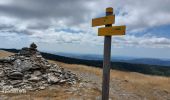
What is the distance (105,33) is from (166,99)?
1631 cm

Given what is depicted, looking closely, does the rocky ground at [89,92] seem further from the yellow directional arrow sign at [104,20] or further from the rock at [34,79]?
the yellow directional arrow sign at [104,20]

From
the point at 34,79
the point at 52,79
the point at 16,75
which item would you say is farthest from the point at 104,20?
the point at 16,75

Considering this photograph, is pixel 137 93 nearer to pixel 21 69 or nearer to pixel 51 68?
pixel 51 68

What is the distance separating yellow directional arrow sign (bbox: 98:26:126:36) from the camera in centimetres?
1094

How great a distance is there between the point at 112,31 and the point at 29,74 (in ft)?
49.9

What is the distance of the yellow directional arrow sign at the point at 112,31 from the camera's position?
10941mm

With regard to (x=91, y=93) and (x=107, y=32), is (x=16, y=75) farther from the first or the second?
(x=107, y=32)

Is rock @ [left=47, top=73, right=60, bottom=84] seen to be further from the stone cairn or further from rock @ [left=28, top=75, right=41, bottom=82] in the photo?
rock @ [left=28, top=75, right=41, bottom=82]

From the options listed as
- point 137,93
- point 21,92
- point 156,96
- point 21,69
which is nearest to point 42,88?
point 21,92

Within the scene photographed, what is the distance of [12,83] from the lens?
22.5 meters

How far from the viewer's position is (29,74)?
79.6 feet

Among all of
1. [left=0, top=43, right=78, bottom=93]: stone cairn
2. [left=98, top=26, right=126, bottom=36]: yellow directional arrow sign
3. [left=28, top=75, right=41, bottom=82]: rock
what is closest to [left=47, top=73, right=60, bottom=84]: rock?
[left=0, top=43, right=78, bottom=93]: stone cairn

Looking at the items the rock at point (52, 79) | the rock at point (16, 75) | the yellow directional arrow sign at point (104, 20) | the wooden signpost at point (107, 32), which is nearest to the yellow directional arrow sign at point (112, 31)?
the wooden signpost at point (107, 32)

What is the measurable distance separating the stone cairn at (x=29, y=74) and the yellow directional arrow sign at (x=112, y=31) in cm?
1202
